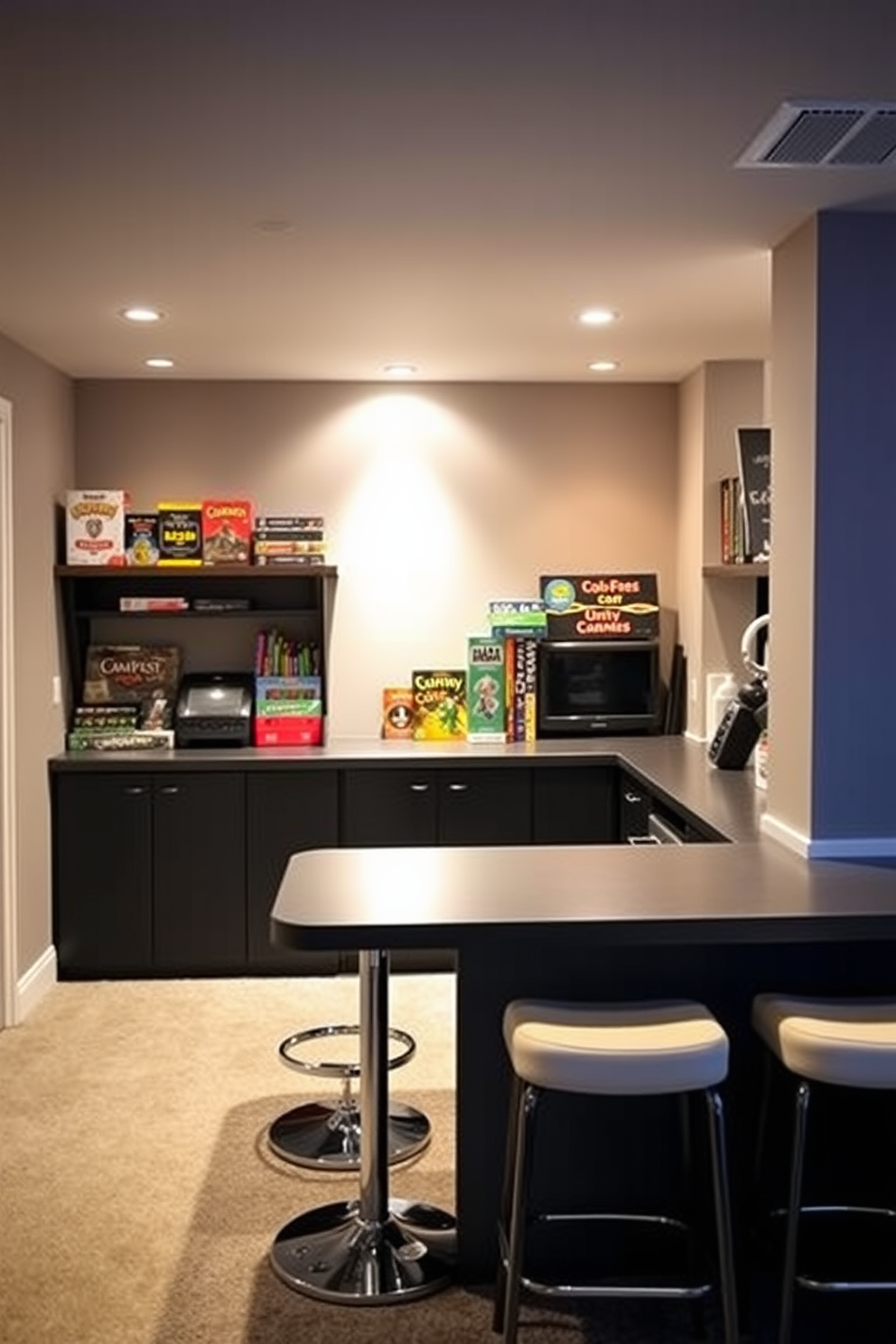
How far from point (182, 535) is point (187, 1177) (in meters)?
2.67

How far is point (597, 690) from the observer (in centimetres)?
541

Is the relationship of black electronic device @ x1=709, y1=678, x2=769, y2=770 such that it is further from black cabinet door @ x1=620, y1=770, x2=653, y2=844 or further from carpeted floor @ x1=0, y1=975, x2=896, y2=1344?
carpeted floor @ x1=0, y1=975, x2=896, y2=1344

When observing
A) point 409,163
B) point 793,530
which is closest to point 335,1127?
point 793,530

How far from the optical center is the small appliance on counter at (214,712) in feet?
17.1

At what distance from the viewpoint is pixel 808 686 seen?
308cm

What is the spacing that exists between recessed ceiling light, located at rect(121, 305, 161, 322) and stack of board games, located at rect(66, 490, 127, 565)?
1081 mm

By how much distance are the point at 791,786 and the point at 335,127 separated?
1836mm

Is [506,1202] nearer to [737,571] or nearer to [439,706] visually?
[737,571]

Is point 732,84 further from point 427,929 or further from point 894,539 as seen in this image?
point 427,929

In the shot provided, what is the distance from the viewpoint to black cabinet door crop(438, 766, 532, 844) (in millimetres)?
5043

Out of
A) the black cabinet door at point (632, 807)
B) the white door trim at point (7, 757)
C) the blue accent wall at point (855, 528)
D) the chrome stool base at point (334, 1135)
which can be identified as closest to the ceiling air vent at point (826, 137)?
the blue accent wall at point (855, 528)

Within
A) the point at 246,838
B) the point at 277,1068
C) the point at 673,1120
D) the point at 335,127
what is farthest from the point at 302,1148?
the point at 335,127

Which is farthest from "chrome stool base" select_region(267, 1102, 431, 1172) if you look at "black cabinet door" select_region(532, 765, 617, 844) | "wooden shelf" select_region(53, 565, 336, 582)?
"wooden shelf" select_region(53, 565, 336, 582)

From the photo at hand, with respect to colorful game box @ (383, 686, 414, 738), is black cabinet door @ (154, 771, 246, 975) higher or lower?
lower
